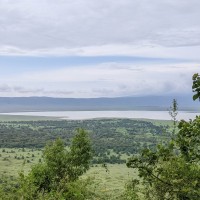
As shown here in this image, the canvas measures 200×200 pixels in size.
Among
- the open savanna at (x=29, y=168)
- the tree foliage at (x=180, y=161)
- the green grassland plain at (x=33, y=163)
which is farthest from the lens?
the open savanna at (x=29, y=168)

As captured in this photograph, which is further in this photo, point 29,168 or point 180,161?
point 29,168

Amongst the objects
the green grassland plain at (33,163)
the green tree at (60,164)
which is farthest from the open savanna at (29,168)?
the green tree at (60,164)

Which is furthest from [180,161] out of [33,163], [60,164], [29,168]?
[29,168]

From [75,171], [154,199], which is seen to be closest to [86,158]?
[75,171]

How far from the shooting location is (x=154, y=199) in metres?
12.7

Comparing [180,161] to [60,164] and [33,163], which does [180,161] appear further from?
[33,163]

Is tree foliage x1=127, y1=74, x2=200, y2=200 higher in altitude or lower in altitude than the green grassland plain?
higher

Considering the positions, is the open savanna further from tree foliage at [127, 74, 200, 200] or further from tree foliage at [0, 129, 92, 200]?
tree foliage at [127, 74, 200, 200]

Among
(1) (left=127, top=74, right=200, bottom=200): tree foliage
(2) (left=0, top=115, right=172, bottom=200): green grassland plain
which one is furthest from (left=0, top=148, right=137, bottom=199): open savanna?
(1) (left=127, top=74, right=200, bottom=200): tree foliage

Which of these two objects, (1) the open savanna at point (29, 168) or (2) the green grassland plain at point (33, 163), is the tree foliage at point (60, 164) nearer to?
(2) the green grassland plain at point (33, 163)

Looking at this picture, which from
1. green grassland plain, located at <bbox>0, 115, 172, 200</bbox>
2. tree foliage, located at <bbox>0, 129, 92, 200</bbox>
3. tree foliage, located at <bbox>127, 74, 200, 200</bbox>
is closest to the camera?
tree foliage, located at <bbox>127, 74, 200, 200</bbox>

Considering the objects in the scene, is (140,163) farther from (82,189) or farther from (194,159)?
(82,189)

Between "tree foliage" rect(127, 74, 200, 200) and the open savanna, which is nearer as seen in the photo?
"tree foliage" rect(127, 74, 200, 200)

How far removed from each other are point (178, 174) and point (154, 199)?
261 centimetres
